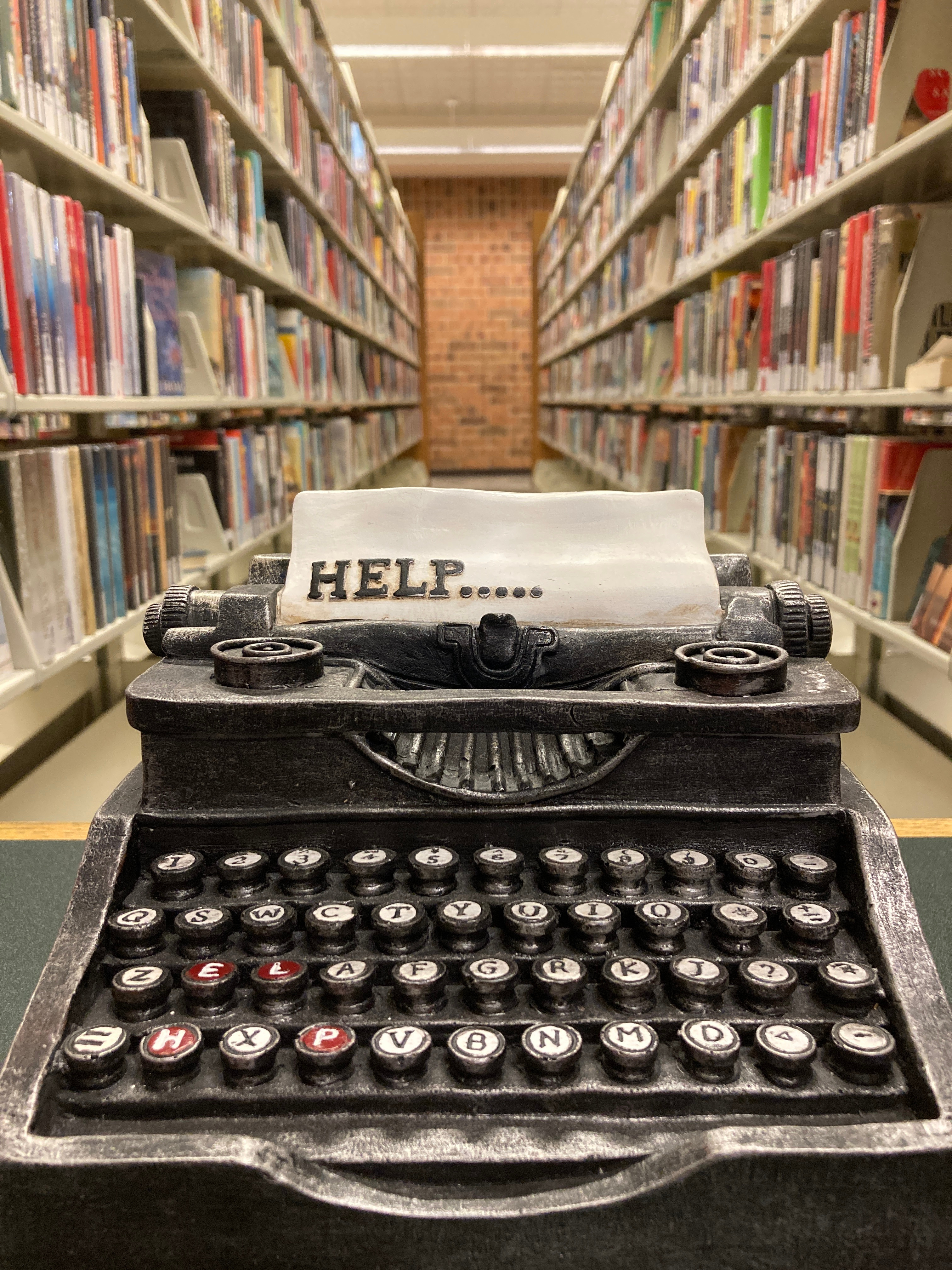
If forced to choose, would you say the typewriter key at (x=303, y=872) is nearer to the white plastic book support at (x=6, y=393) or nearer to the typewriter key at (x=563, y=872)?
the typewriter key at (x=563, y=872)

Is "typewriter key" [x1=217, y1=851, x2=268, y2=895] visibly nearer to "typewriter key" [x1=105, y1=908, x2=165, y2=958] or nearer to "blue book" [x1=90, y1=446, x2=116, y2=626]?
"typewriter key" [x1=105, y1=908, x2=165, y2=958]

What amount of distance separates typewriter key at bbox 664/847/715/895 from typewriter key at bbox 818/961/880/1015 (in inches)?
3.9

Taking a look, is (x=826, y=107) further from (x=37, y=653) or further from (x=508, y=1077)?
(x=508, y=1077)

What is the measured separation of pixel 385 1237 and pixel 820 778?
0.45 metres

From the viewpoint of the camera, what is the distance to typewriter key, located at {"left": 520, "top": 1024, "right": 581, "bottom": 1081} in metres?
0.58

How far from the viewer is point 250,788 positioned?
76cm

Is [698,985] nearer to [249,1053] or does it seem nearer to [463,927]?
[463,927]

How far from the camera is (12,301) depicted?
1481 millimetres

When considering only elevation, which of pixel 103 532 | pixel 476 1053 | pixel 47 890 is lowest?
pixel 47 890

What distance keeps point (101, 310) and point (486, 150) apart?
8.60 meters

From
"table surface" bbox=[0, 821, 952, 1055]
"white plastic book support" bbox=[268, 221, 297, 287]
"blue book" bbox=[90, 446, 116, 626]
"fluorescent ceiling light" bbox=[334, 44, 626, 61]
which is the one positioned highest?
"fluorescent ceiling light" bbox=[334, 44, 626, 61]

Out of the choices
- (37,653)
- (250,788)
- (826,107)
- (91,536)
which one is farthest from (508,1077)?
(826,107)

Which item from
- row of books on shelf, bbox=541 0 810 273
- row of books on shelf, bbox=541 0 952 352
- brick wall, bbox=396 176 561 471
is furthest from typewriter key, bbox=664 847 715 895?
brick wall, bbox=396 176 561 471

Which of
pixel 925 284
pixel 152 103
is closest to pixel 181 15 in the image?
pixel 152 103
